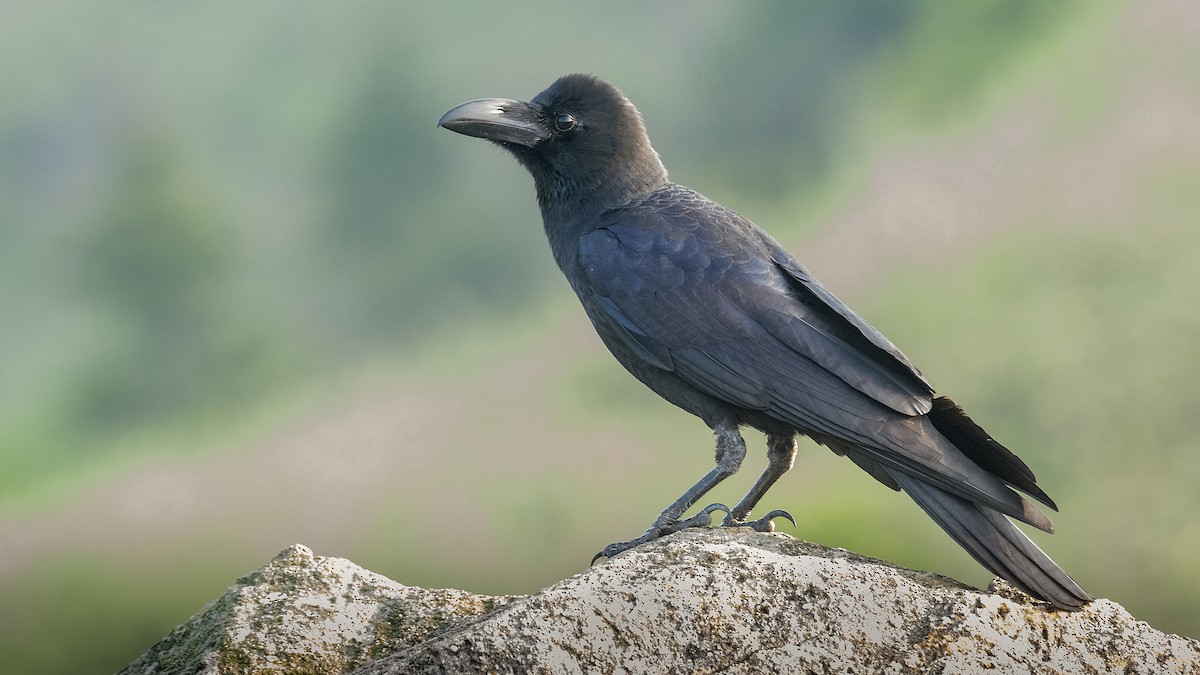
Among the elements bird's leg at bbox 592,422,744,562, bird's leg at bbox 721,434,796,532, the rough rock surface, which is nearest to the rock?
the rough rock surface

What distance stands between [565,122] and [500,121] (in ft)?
1.14

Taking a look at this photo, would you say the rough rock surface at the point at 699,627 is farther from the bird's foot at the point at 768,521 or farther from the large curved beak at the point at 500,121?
the large curved beak at the point at 500,121

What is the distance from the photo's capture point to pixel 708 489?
5410 millimetres

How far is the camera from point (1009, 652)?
166 inches

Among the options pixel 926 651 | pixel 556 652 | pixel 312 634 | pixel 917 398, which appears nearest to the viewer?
pixel 556 652

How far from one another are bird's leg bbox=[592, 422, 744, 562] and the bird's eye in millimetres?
1830

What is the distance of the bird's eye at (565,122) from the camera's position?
20.9ft

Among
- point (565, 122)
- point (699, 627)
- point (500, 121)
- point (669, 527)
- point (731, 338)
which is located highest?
point (565, 122)

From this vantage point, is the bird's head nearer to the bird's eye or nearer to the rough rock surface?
the bird's eye

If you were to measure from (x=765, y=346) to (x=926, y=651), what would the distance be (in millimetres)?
1616

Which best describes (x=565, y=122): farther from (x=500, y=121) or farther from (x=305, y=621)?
(x=305, y=621)

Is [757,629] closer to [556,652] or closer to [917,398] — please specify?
[556,652]

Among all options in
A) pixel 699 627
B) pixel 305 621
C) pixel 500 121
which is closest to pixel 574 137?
pixel 500 121

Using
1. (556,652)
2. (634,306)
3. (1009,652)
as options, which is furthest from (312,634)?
(1009,652)
